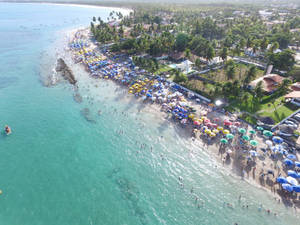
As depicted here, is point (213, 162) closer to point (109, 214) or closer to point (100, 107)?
point (109, 214)

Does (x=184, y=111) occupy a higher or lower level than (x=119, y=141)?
higher

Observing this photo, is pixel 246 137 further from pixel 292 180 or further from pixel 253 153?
pixel 292 180

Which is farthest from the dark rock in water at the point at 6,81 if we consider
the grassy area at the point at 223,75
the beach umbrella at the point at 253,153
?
the beach umbrella at the point at 253,153

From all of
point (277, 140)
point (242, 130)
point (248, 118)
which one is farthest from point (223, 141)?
point (248, 118)

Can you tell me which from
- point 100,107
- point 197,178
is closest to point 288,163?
point 197,178

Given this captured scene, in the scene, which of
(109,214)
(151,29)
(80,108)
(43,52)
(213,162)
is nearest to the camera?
(109,214)

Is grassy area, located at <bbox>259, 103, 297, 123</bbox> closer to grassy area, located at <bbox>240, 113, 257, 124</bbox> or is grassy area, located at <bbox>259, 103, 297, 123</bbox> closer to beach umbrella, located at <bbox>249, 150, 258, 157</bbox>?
grassy area, located at <bbox>240, 113, 257, 124</bbox>

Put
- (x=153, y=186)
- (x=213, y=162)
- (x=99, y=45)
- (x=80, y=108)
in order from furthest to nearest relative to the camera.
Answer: (x=99, y=45)
(x=80, y=108)
(x=213, y=162)
(x=153, y=186)

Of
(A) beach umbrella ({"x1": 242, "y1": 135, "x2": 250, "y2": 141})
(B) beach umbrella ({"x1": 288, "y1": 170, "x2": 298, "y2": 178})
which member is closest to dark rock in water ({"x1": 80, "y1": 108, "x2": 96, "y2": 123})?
(A) beach umbrella ({"x1": 242, "y1": 135, "x2": 250, "y2": 141})
